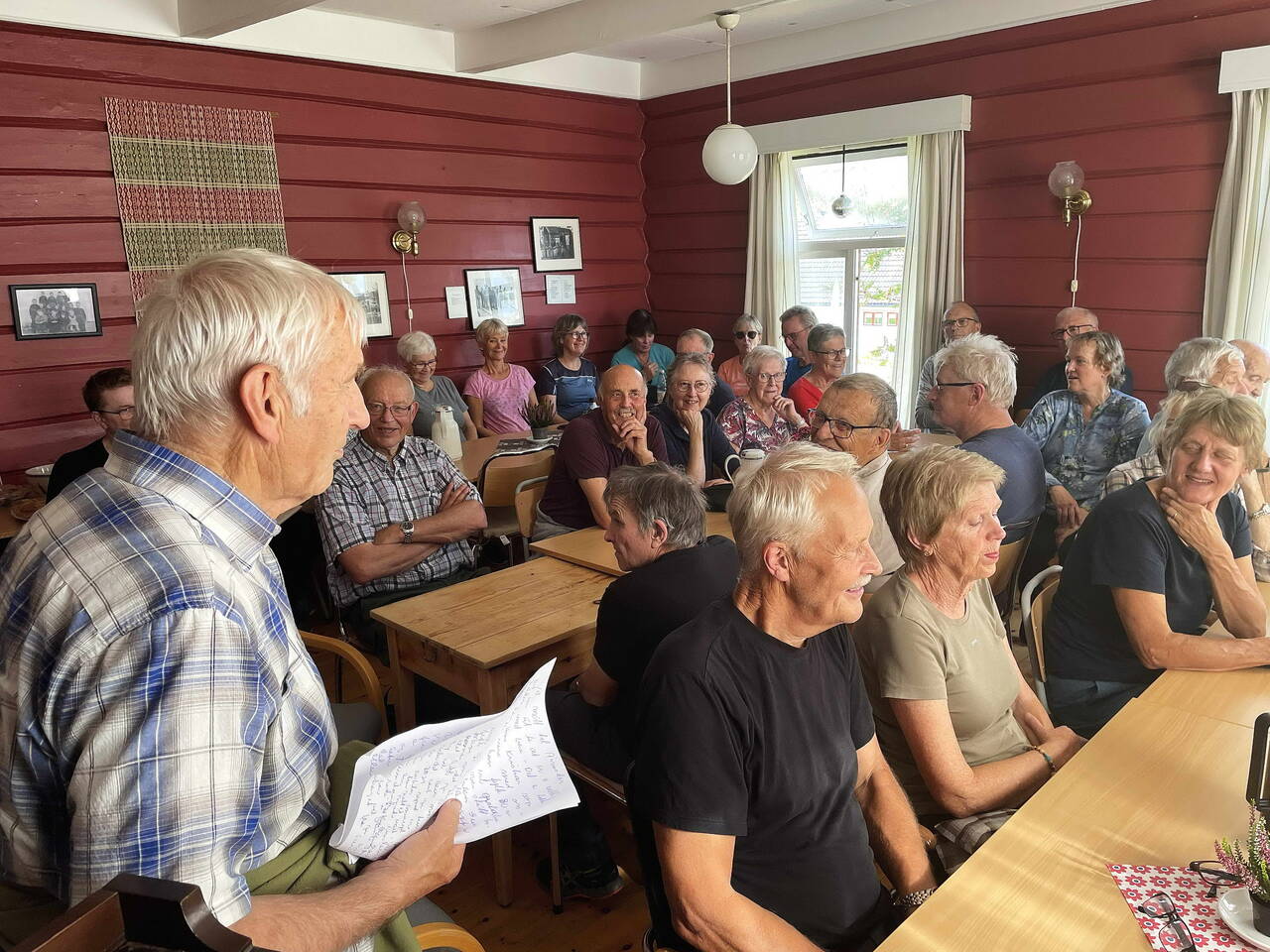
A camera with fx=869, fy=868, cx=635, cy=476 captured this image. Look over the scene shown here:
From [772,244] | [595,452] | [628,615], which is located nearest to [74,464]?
[595,452]

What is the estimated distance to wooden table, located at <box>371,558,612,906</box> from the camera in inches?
84.4

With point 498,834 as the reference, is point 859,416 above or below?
above

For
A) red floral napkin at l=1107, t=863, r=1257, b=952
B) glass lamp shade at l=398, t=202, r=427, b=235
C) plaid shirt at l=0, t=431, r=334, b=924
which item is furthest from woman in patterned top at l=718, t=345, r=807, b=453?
plaid shirt at l=0, t=431, r=334, b=924

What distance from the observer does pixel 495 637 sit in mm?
2207

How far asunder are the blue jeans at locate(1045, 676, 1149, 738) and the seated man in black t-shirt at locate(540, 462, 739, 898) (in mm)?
895

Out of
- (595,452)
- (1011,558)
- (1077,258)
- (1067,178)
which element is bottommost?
(1011,558)

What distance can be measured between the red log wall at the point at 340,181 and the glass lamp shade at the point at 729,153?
1.84m

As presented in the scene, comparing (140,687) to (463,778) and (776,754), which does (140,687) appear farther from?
(776,754)

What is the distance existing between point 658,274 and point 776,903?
6.18 metres

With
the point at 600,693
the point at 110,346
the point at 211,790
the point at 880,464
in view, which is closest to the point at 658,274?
the point at 110,346

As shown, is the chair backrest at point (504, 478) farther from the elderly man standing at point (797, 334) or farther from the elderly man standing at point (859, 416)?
the elderly man standing at point (797, 334)

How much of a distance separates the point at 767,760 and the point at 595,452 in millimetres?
2080

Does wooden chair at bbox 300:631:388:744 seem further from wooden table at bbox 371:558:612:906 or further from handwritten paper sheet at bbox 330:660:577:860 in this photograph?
handwritten paper sheet at bbox 330:660:577:860

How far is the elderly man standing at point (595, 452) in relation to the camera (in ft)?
10.8
